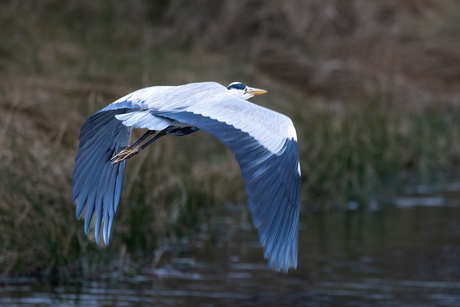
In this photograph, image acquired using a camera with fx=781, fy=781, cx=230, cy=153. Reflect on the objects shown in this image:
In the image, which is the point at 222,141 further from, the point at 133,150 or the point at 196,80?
the point at 196,80

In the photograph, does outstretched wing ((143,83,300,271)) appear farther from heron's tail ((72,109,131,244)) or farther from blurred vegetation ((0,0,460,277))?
blurred vegetation ((0,0,460,277))

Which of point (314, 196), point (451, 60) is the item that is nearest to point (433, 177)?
point (314, 196)

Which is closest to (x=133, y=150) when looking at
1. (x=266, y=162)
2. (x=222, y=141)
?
(x=222, y=141)

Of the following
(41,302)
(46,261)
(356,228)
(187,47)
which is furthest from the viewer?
(187,47)

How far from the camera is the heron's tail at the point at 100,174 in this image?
4902 mm

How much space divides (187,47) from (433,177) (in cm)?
668

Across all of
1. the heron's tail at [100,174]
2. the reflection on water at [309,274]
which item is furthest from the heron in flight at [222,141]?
the reflection on water at [309,274]

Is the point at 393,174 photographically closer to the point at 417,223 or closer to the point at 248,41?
the point at 417,223

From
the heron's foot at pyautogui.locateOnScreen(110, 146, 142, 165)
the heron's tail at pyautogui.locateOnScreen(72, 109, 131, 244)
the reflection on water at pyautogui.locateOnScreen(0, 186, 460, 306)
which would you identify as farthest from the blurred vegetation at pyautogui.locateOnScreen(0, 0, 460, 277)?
the heron's foot at pyautogui.locateOnScreen(110, 146, 142, 165)

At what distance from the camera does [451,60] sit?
56.1 feet

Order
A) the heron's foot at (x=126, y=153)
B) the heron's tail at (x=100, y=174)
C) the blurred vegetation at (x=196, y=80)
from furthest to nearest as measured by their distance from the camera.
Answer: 1. the blurred vegetation at (x=196, y=80)
2. the heron's tail at (x=100, y=174)
3. the heron's foot at (x=126, y=153)

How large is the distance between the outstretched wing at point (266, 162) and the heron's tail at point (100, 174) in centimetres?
83

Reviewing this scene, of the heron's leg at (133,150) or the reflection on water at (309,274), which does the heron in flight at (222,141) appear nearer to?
the heron's leg at (133,150)

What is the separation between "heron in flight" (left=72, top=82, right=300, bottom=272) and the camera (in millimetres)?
3787
